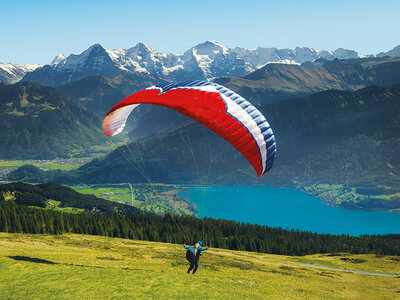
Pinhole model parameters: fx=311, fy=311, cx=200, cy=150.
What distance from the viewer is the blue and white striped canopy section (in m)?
23.7

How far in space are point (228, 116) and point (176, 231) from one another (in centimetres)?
5733

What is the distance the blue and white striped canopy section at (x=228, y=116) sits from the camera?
23719 mm

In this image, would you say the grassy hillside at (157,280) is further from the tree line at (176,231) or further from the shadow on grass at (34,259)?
the tree line at (176,231)

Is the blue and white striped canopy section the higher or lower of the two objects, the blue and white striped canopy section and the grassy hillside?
the higher

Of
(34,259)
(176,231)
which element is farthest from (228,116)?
(176,231)

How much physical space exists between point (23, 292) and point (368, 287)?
3078cm

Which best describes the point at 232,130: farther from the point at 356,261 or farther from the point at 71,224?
the point at 71,224

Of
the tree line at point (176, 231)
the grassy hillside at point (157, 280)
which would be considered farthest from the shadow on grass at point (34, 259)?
the tree line at point (176, 231)

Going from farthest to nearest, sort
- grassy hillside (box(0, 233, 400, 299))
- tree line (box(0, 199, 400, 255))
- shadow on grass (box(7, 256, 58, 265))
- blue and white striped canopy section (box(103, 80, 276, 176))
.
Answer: tree line (box(0, 199, 400, 255)) → shadow on grass (box(7, 256, 58, 265)) → blue and white striped canopy section (box(103, 80, 276, 176)) → grassy hillside (box(0, 233, 400, 299))

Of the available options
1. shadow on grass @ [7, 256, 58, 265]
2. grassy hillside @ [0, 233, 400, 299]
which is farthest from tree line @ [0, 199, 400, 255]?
shadow on grass @ [7, 256, 58, 265]

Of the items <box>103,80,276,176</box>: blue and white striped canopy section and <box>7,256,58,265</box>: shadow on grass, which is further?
<box>7,256,58,265</box>: shadow on grass

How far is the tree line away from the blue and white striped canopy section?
133 ft

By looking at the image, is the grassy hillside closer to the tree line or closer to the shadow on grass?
the shadow on grass

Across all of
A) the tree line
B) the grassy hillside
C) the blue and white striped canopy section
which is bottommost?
the tree line
